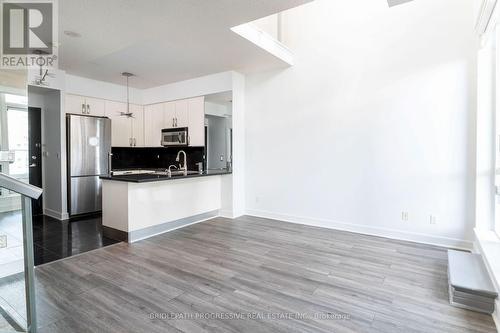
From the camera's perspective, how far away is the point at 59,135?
477 cm

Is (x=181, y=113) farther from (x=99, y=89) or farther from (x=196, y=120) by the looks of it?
(x=99, y=89)

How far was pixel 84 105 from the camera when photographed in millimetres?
5207

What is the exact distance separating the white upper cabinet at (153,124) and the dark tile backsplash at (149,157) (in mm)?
279

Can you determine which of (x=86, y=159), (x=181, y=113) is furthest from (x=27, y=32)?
(x=181, y=113)

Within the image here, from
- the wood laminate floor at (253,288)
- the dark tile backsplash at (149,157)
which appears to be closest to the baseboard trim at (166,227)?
the wood laminate floor at (253,288)

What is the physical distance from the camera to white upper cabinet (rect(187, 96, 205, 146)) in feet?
17.2

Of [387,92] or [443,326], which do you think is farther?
[387,92]

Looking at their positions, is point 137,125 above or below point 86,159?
above

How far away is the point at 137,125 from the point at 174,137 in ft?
4.22

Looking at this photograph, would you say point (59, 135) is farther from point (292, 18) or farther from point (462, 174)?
point (462, 174)

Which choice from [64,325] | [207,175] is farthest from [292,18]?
[64,325]

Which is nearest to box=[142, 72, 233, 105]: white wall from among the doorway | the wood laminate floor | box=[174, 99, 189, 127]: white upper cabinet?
box=[174, 99, 189, 127]: white upper cabinet

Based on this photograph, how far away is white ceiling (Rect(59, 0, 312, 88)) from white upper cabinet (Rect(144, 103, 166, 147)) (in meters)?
0.89

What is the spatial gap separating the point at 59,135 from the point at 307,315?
16.7 ft
